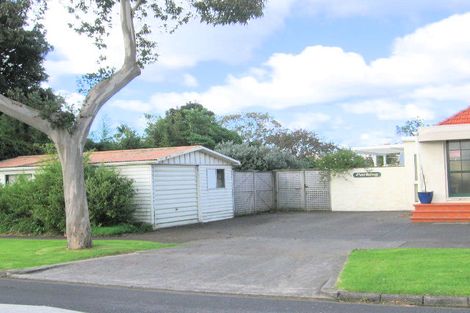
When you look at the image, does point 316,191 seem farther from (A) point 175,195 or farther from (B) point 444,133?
(B) point 444,133

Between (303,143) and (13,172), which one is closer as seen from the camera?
(13,172)

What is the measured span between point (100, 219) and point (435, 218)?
473 inches

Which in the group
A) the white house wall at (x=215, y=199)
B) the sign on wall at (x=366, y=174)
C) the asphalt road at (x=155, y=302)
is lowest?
the asphalt road at (x=155, y=302)

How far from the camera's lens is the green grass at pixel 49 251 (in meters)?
13.5

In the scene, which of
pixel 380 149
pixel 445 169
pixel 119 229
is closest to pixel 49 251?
pixel 119 229

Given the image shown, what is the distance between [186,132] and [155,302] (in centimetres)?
3216

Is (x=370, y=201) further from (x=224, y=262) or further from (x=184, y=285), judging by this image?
(x=184, y=285)

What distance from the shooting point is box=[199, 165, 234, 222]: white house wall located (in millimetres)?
23797

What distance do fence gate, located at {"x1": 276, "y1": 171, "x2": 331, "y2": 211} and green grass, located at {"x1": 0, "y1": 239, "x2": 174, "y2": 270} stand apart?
13.3 meters

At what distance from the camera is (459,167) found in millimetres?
20609

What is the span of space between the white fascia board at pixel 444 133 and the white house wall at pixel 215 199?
353 inches

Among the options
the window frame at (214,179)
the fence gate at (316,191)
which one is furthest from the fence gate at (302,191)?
the window frame at (214,179)

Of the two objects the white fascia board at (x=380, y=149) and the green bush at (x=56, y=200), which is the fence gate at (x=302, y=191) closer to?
the white fascia board at (x=380, y=149)

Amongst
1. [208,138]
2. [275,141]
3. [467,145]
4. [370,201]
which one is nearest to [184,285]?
[467,145]
